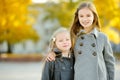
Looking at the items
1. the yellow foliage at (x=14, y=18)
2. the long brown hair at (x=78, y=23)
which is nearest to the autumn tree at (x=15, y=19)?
the yellow foliage at (x=14, y=18)

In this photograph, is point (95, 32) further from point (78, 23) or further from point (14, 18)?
point (14, 18)

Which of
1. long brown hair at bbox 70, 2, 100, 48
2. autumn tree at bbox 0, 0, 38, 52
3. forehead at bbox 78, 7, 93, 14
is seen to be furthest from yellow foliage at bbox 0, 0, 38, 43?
forehead at bbox 78, 7, 93, 14

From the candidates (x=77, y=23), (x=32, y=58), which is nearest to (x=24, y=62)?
(x=32, y=58)

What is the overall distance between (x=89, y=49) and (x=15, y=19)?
83.3 feet

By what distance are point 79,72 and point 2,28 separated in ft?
84.0

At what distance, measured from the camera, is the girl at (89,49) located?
4328 millimetres

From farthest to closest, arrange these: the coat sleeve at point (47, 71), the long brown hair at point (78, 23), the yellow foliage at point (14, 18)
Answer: the yellow foliage at point (14, 18)
the long brown hair at point (78, 23)
the coat sleeve at point (47, 71)

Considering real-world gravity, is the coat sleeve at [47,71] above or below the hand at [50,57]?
below

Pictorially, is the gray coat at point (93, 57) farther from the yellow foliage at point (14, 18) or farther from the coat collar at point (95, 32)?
the yellow foliage at point (14, 18)

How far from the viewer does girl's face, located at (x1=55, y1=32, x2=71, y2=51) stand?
436cm

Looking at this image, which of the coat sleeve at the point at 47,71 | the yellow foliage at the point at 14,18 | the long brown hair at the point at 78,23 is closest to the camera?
the coat sleeve at the point at 47,71

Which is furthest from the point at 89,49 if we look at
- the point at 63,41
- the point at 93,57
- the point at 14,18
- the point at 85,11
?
the point at 14,18

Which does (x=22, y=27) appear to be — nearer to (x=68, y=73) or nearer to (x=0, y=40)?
(x=0, y=40)

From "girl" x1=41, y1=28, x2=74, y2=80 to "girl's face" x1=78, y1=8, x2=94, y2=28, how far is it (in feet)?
0.62
